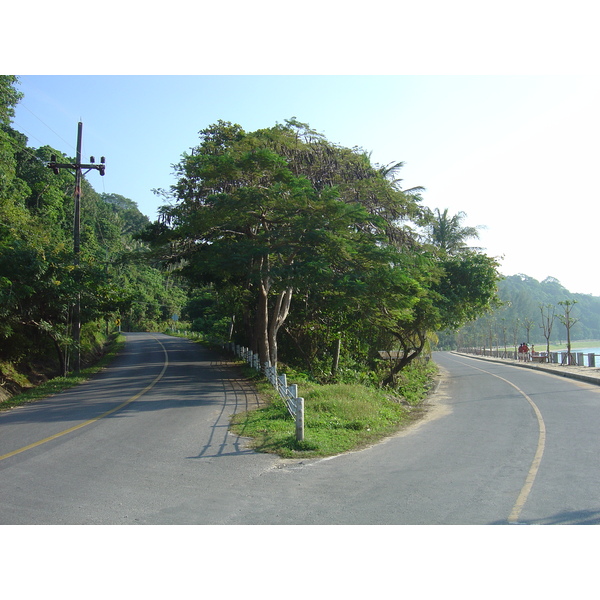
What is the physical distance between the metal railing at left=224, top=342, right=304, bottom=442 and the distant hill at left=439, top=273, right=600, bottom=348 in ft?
231

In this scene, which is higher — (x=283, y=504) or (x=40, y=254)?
(x=40, y=254)

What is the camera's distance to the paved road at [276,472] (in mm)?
6285

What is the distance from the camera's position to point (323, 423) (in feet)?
40.8

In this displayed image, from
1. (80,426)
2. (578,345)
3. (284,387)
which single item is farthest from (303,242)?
(578,345)

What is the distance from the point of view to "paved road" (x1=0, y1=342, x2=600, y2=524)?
20.6 feet

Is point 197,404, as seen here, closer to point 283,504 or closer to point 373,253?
point 373,253

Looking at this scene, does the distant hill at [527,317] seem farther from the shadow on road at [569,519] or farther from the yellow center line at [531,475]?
the shadow on road at [569,519]

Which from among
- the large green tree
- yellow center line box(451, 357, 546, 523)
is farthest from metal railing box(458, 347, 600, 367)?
yellow center line box(451, 357, 546, 523)

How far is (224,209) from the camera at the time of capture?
1764 centimetres

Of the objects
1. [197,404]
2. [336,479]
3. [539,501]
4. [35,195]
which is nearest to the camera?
[539,501]

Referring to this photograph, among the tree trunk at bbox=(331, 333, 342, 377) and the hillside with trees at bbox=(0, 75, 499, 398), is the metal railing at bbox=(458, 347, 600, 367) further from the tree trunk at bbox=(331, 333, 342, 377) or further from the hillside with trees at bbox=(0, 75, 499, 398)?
the tree trunk at bbox=(331, 333, 342, 377)

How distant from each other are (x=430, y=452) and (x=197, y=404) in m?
7.71

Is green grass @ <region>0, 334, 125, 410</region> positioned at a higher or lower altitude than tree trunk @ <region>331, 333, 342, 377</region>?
lower

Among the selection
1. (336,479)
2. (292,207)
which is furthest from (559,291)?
(336,479)
